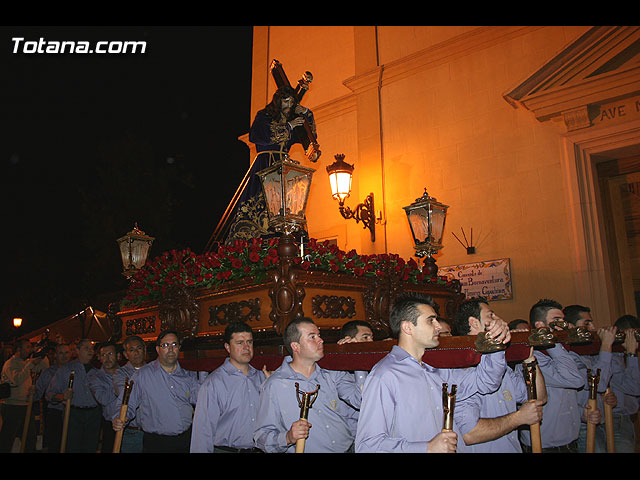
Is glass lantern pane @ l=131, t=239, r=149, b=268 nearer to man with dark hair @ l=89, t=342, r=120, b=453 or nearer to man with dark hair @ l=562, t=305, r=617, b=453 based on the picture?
man with dark hair @ l=89, t=342, r=120, b=453

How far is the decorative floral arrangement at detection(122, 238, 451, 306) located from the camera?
5.80 m

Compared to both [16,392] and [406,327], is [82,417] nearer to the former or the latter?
[16,392]

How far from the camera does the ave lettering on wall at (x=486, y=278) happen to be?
1011cm

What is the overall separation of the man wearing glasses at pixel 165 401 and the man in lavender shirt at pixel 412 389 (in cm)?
301

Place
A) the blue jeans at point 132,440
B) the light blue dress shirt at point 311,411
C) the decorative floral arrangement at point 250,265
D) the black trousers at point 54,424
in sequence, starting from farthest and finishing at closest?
the black trousers at point 54,424 → the blue jeans at point 132,440 → the decorative floral arrangement at point 250,265 → the light blue dress shirt at point 311,411

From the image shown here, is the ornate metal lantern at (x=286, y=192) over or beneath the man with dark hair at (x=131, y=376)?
over

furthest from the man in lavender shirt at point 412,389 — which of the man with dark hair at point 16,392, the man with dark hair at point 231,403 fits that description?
the man with dark hair at point 16,392

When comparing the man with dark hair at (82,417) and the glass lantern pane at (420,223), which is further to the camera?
the man with dark hair at (82,417)

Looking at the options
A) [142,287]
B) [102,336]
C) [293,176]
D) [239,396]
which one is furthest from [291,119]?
[102,336]

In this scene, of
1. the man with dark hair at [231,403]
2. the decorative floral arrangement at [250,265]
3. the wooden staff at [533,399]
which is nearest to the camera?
the wooden staff at [533,399]

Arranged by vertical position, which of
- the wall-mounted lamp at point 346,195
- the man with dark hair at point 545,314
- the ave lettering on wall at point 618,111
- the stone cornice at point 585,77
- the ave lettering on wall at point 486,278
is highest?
the stone cornice at point 585,77

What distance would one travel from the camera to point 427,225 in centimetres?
746

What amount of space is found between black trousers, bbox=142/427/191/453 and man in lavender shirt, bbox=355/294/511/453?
3067 millimetres

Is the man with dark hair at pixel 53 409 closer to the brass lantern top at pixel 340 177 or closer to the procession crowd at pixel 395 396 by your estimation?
the procession crowd at pixel 395 396
